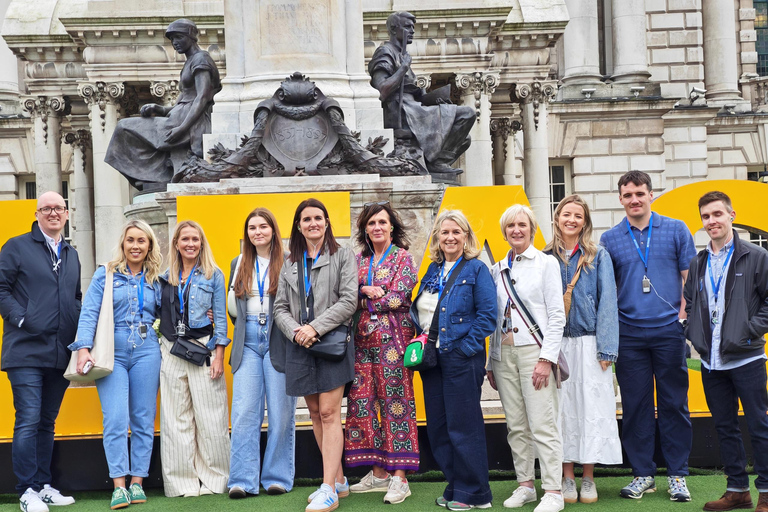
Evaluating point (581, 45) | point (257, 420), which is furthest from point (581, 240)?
point (581, 45)

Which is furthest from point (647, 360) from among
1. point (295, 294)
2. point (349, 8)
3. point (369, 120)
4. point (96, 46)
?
point (96, 46)

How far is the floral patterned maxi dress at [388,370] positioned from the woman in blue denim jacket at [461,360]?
192 mm

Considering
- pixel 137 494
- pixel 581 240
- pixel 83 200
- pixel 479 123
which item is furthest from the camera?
pixel 83 200

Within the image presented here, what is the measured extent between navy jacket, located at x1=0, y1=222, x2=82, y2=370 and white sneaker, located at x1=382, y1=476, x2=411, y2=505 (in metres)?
2.62

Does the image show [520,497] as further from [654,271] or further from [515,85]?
[515,85]

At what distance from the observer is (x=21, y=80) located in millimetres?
37781

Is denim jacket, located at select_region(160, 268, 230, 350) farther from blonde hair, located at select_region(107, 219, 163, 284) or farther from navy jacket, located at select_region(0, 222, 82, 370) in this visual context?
navy jacket, located at select_region(0, 222, 82, 370)

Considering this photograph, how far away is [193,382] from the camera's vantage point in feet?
26.7

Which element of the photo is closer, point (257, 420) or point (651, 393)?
point (651, 393)

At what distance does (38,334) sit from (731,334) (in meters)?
5.02

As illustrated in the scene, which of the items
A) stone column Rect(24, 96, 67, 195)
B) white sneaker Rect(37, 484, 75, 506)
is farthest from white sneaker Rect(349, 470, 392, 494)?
stone column Rect(24, 96, 67, 195)

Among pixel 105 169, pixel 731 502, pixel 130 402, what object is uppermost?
pixel 105 169

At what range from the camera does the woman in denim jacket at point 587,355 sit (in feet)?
25.0

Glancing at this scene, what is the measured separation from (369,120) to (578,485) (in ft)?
15.2
